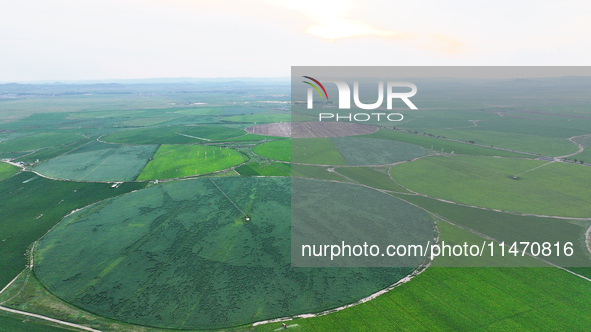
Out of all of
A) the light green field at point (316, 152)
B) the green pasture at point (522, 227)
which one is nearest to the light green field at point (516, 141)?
the light green field at point (316, 152)

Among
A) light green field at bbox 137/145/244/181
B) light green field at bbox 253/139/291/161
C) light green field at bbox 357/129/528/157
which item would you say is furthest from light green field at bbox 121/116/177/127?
light green field at bbox 357/129/528/157

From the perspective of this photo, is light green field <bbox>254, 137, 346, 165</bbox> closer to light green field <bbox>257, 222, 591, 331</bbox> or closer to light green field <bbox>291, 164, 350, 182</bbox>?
light green field <bbox>291, 164, 350, 182</bbox>

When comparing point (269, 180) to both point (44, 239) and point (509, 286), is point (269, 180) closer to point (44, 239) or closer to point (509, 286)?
point (44, 239)

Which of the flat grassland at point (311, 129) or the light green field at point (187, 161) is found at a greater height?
the flat grassland at point (311, 129)

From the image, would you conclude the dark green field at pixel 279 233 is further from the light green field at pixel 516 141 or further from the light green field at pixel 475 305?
the light green field at pixel 516 141

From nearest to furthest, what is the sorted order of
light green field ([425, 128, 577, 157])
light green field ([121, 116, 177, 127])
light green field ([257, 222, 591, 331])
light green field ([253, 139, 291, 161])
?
light green field ([257, 222, 591, 331]) → light green field ([253, 139, 291, 161]) → light green field ([425, 128, 577, 157]) → light green field ([121, 116, 177, 127])

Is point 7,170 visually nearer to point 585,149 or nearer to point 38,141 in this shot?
point 38,141

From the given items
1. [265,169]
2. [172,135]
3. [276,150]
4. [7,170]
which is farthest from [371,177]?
[7,170]
